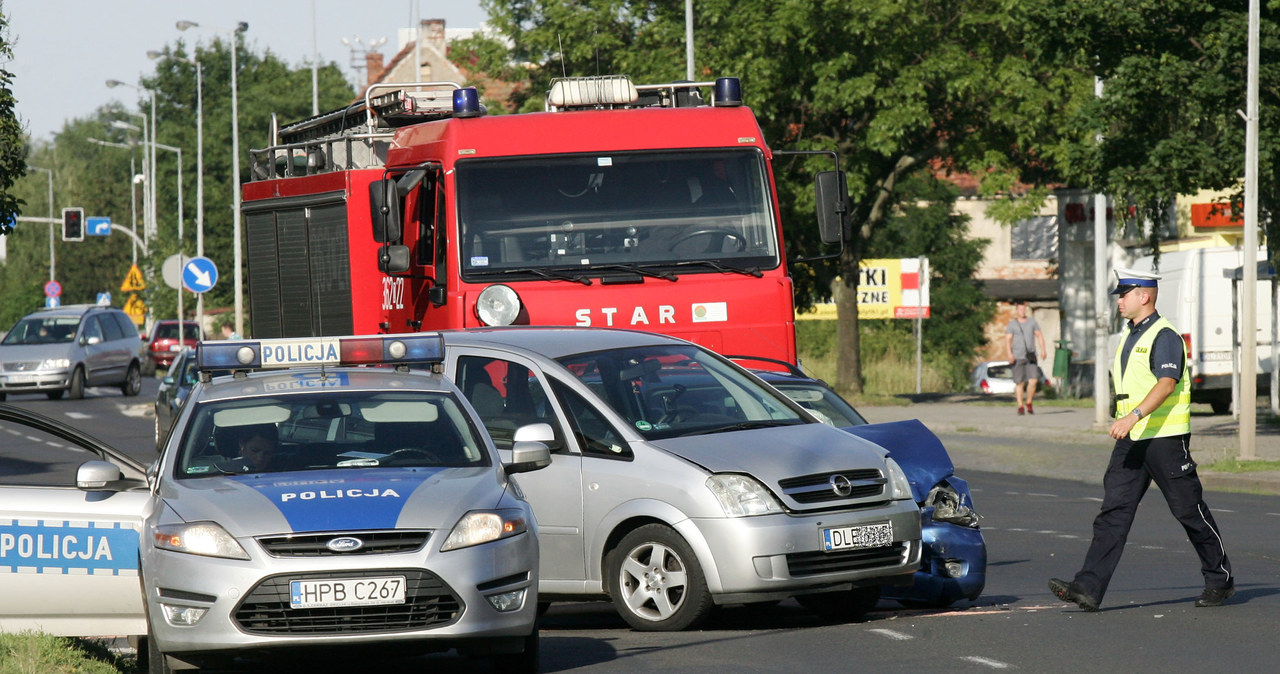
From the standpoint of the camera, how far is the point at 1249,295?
20.0 metres

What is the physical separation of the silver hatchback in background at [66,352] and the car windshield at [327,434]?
98.0ft

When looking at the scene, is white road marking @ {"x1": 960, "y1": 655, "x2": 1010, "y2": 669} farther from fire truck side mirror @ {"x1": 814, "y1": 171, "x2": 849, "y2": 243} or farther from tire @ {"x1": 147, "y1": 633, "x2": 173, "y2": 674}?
fire truck side mirror @ {"x1": 814, "y1": 171, "x2": 849, "y2": 243}

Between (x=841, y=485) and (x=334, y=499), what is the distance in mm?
2726

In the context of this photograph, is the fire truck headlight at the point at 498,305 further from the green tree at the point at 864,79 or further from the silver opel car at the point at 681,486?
the green tree at the point at 864,79

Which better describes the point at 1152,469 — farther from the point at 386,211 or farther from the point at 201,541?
the point at 386,211

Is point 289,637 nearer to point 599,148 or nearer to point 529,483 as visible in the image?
point 529,483

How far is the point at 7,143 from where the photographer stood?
14.6 meters

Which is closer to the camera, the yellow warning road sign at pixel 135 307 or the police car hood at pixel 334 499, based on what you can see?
the police car hood at pixel 334 499

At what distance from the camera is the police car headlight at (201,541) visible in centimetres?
717

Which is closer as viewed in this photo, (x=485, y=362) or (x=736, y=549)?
(x=736, y=549)

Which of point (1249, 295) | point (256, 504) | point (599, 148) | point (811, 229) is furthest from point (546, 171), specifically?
point (811, 229)

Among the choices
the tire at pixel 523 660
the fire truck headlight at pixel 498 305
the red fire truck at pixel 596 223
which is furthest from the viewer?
the red fire truck at pixel 596 223

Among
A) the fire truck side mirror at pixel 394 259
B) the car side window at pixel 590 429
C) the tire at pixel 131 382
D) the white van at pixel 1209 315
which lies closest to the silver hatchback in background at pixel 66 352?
the tire at pixel 131 382

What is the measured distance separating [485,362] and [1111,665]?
3743 millimetres
